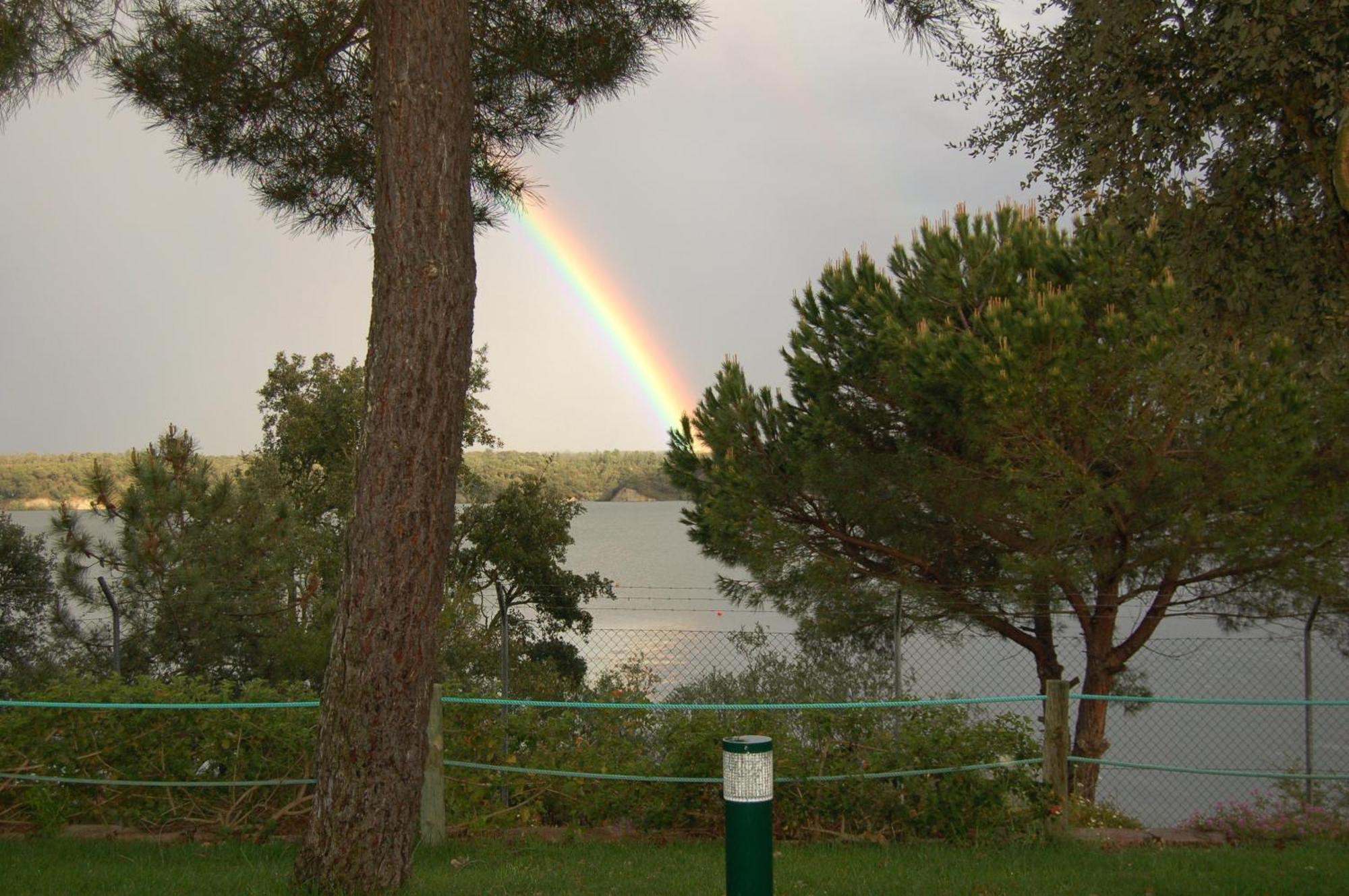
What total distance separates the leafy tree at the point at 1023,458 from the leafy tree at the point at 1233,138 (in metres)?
2.58

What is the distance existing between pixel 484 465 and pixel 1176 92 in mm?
20468

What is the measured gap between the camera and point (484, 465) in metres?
24.5

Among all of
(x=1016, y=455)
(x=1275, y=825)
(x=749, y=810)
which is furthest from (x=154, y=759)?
(x=1016, y=455)

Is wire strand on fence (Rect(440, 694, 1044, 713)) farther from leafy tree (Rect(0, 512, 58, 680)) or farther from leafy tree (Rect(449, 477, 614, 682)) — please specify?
leafy tree (Rect(449, 477, 614, 682))

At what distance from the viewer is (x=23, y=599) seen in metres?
12.5

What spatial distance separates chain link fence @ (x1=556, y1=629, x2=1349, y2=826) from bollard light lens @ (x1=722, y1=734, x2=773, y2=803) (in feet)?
18.5

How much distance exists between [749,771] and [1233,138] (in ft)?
13.2

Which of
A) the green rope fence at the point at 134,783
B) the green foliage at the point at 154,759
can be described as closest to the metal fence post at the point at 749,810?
the green rope fence at the point at 134,783

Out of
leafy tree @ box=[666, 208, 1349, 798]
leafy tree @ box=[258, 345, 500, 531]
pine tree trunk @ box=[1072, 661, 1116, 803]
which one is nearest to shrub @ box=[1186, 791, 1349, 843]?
leafy tree @ box=[666, 208, 1349, 798]

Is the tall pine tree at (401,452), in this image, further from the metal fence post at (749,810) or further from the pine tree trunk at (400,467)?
the metal fence post at (749,810)

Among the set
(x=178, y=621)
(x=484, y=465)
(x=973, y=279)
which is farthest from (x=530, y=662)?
(x=973, y=279)

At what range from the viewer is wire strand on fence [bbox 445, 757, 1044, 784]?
5781 mm

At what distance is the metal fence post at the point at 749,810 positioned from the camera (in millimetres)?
3328

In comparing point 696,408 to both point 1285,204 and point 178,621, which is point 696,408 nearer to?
point 178,621
